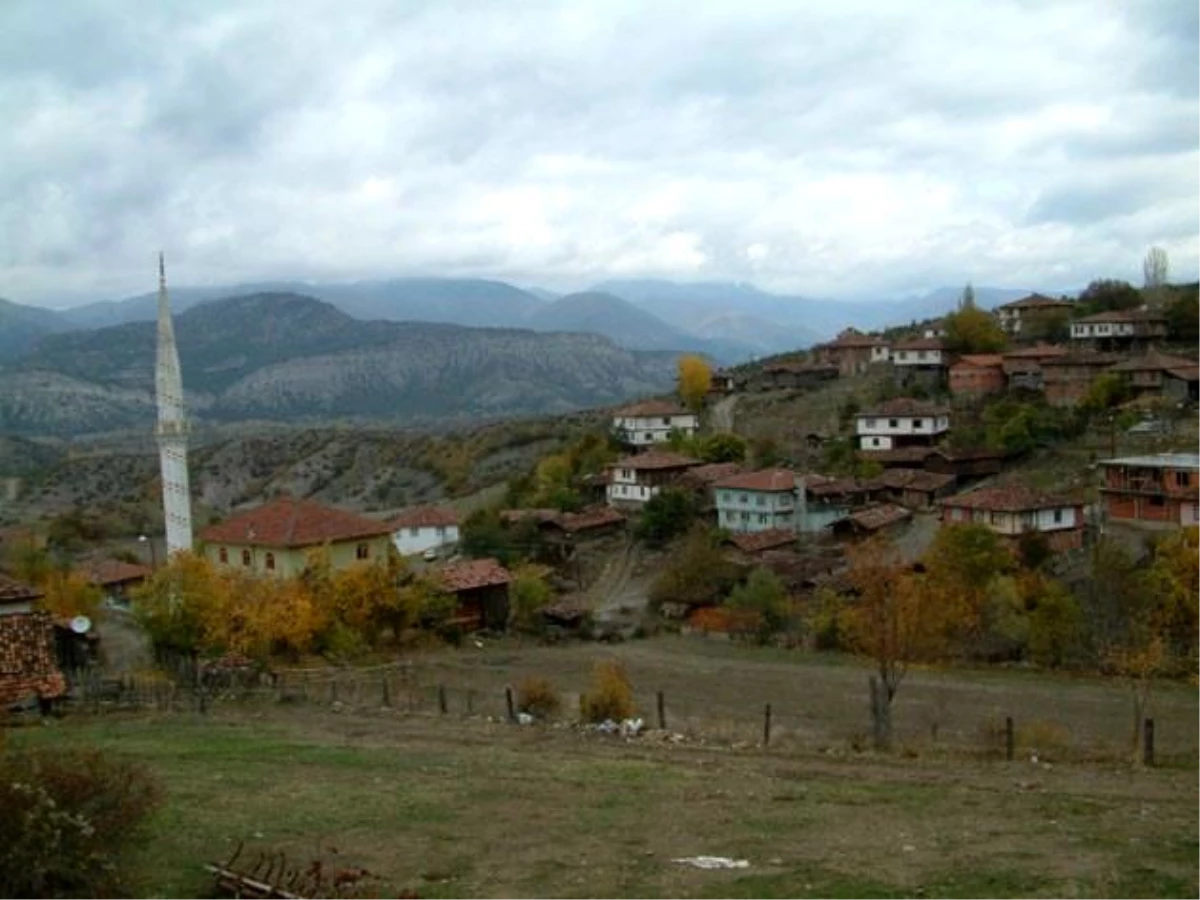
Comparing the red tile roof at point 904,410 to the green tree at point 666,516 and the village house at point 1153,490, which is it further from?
the village house at point 1153,490

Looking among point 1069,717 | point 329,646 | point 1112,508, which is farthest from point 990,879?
point 1112,508

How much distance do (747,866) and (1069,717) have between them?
23.8 m

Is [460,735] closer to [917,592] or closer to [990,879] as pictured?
[990,879]

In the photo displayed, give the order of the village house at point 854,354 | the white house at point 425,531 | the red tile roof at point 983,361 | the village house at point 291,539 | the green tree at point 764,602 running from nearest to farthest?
the green tree at point 764,602
the village house at point 291,539
the white house at point 425,531
the red tile roof at point 983,361
the village house at point 854,354

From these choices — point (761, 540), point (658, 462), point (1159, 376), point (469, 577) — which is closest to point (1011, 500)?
point (761, 540)

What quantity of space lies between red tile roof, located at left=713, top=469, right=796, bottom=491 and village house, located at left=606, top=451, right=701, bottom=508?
6.29m

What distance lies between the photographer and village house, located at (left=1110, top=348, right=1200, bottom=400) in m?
69.1

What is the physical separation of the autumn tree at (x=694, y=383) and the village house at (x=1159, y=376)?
34872 mm

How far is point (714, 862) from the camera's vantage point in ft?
42.6

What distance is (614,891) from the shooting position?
39.1 ft

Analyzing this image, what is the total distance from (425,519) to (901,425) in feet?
96.5

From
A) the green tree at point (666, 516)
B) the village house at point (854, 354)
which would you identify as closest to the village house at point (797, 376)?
the village house at point (854, 354)

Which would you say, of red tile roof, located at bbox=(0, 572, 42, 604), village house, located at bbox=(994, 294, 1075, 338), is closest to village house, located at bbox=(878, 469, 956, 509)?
village house, located at bbox=(994, 294, 1075, 338)

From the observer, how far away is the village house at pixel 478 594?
51438mm
